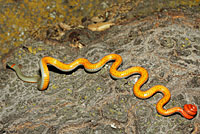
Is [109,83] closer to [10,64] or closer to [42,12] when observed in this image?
[10,64]

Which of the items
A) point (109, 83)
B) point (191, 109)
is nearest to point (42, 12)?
point (109, 83)

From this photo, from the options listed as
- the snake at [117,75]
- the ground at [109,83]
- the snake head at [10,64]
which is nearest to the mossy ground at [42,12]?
the ground at [109,83]

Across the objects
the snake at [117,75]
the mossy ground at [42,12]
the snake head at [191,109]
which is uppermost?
the mossy ground at [42,12]

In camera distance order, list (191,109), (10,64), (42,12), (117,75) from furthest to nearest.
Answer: (42,12) → (10,64) → (117,75) → (191,109)

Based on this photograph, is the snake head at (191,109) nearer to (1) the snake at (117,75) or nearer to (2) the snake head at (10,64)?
(1) the snake at (117,75)

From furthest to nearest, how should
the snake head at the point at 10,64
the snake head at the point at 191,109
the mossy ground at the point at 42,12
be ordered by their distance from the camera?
the mossy ground at the point at 42,12 → the snake head at the point at 10,64 → the snake head at the point at 191,109

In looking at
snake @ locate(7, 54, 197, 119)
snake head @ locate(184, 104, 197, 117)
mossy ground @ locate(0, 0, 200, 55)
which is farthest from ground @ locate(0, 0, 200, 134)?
mossy ground @ locate(0, 0, 200, 55)

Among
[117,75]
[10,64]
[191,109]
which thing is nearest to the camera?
[191,109]

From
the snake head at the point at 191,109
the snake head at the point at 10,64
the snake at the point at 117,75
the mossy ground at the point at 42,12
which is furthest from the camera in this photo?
the mossy ground at the point at 42,12

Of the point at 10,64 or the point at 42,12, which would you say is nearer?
the point at 10,64

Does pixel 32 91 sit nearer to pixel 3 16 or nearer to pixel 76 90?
pixel 76 90

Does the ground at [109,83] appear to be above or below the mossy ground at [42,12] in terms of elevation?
below
